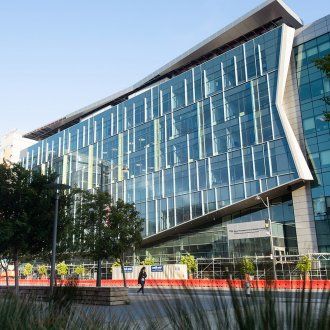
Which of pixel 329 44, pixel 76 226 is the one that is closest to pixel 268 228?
pixel 329 44

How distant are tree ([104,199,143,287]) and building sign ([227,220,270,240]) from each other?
1928 cm

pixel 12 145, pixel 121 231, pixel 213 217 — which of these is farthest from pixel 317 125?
pixel 12 145

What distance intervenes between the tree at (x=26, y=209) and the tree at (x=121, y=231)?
529 cm

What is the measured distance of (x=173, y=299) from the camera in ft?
8.75

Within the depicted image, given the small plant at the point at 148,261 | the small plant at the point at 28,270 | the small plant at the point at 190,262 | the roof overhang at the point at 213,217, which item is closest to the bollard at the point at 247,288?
the roof overhang at the point at 213,217

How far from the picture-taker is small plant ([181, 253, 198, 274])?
44.2 metres

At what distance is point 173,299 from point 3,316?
306cm

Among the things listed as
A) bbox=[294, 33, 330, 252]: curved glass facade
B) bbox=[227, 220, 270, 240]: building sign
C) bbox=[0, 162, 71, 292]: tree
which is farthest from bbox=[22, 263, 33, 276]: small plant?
bbox=[0, 162, 71, 292]: tree

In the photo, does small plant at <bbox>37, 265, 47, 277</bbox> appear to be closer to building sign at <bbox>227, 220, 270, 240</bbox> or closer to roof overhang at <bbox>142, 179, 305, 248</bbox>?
roof overhang at <bbox>142, 179, 305, 248</bbox>

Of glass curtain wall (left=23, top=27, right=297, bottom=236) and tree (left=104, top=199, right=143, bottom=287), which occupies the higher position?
glass curtain wall (left=23, top=27, right=297, bottom=236)

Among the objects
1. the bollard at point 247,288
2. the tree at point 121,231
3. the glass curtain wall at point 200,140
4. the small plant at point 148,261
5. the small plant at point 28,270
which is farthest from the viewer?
the small plant at point 28,270

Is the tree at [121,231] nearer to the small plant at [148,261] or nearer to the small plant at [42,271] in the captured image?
the small plant at [148,261]

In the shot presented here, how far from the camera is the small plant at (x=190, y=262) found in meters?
44.2

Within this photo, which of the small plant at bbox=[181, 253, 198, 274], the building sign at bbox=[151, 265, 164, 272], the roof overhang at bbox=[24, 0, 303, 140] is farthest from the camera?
the roof overhang at bbox=[24, 0, 303, 140]
